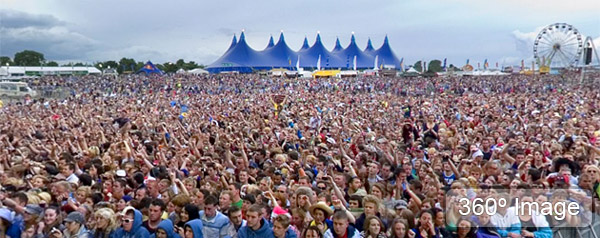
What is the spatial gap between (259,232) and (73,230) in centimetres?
168

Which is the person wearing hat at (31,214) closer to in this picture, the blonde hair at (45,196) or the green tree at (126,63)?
the blonde hair at (45,196)

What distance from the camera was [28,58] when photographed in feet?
318

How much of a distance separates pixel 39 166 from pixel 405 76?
1825 inches

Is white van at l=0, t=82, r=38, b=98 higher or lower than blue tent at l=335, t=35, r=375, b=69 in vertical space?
lower

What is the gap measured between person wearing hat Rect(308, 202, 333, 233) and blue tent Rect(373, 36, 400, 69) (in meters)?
74.9

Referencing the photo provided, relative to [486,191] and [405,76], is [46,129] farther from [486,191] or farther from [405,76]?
[405,76]

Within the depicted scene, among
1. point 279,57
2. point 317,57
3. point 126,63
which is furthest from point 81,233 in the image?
point 126,63

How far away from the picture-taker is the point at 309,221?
476cm

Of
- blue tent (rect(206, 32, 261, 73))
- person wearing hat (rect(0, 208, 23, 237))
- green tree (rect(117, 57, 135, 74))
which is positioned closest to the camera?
person wearing hat (rect(0, 208, 23, 237))

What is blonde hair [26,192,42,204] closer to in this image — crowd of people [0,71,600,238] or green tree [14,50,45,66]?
crowd of people [0,71,600,238]

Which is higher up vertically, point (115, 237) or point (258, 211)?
point (258, 211)

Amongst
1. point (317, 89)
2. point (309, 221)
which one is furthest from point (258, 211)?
point (317, 89)

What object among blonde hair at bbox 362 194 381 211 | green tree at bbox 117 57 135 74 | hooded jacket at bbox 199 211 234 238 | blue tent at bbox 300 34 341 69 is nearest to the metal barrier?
blonde hair at bbox 362 194 381 211

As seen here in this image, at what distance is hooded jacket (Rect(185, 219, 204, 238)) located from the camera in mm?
4273
